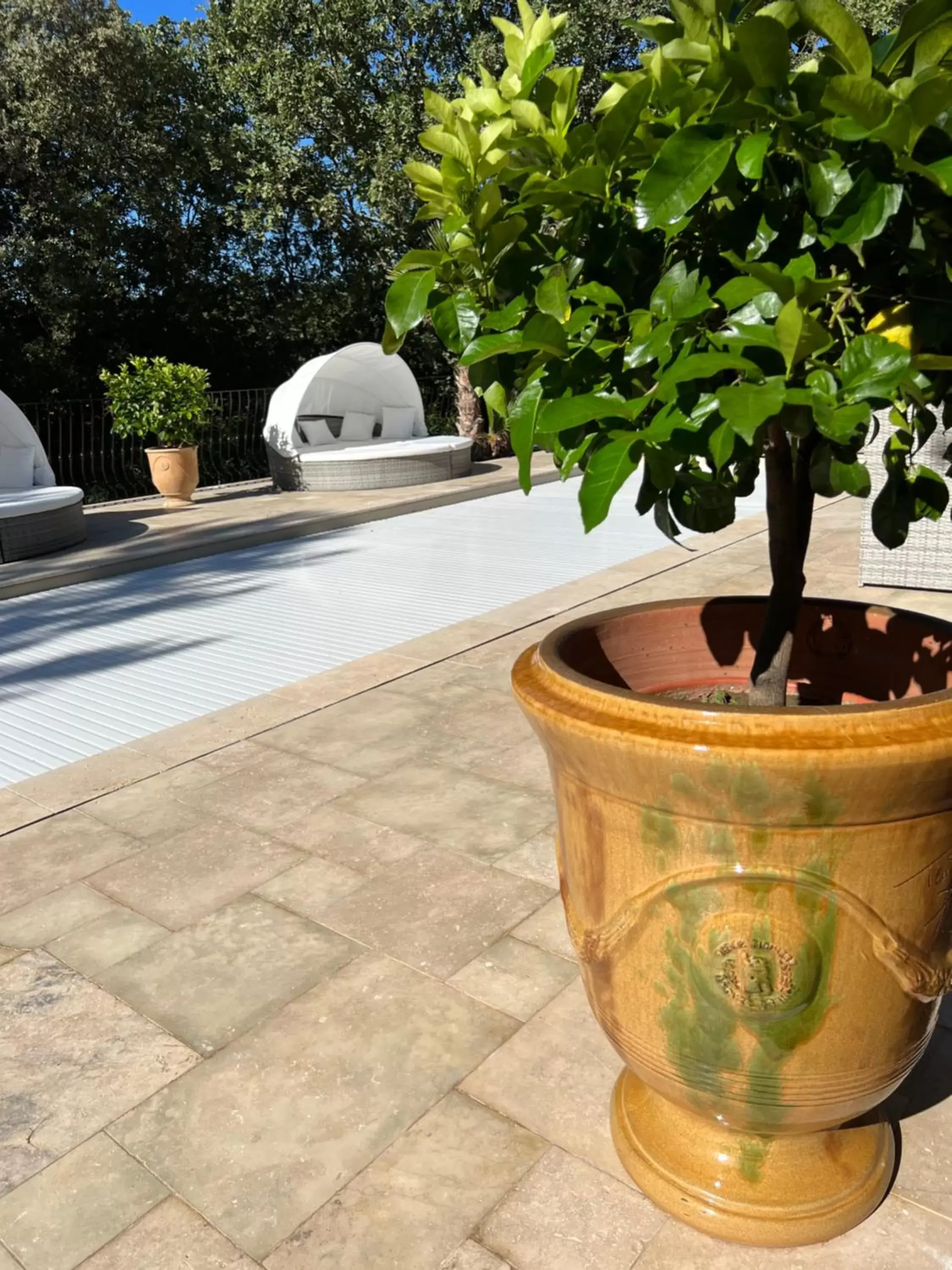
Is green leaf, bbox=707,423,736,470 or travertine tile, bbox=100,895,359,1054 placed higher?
green leaf, bbox=707,423,736,470

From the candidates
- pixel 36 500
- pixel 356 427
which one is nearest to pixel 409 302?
pixel 36 500

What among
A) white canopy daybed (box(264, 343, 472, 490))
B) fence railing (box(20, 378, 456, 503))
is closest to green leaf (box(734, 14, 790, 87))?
white canopy daybed (box(264, 343, 472, 490))

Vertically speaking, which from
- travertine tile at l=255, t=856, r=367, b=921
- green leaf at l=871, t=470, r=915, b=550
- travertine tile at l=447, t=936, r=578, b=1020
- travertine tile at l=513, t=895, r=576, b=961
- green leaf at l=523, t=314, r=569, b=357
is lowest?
travertine tile at l=447, t=936, r=578, b=1020

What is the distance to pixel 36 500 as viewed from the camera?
8.38 meters

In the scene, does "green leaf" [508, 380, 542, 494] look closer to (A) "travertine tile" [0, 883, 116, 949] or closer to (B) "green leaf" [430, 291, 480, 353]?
(B) "green leaf" [430, 291, 480, 353]

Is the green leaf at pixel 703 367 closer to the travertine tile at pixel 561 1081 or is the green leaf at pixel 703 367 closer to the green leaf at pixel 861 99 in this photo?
the green leaf at pixel 861 99

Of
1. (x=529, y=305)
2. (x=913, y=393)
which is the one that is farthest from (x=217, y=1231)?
(x=913, y=393)

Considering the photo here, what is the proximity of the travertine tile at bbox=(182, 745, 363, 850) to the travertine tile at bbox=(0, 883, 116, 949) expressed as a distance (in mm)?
548

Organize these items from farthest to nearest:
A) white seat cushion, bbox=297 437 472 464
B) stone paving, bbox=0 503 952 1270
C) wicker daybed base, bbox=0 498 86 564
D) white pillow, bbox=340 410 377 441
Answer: white pillow, bbox=340 410 377 441, white seat cushion, bbox=297 437 472 464, wicker daybed base, bbox=0 498 86 564, stone paving, bbox=0 503 952 1270

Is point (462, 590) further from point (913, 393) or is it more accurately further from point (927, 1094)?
point (913, 393)

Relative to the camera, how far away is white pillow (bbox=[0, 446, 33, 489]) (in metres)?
9.72

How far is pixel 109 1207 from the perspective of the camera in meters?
1.76

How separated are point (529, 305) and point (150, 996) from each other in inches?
72.4

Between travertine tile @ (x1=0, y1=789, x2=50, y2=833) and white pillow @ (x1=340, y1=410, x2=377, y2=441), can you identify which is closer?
travertine tile @ (x1=0, y1=789, x2=50, y2=833)
